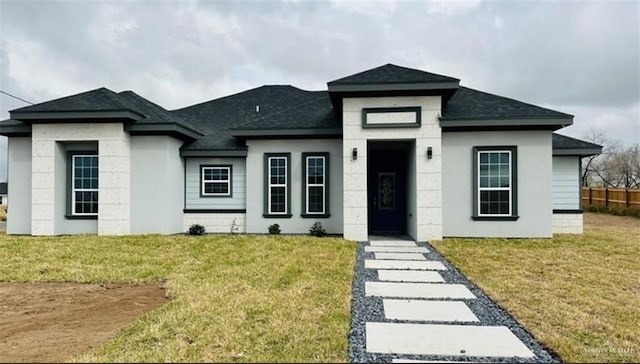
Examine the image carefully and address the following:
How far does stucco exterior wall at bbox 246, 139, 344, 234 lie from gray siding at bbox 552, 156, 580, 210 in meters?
7.24

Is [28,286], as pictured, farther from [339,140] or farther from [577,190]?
[577,190]

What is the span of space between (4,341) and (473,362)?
470cm

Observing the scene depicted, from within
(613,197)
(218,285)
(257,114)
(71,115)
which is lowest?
(218,285)

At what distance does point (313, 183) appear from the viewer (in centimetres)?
1322

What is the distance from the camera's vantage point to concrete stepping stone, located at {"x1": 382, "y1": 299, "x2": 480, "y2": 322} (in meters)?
4.94

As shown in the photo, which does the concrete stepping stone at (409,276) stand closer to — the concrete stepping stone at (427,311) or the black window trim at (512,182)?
the concrete stepping stone at (427,311)

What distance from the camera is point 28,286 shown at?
22.4ft

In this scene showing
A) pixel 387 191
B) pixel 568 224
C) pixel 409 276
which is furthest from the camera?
pixel 387 191

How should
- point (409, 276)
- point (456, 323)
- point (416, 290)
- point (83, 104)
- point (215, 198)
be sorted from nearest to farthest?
point (456, 323) → point (416, 290) → point (409, 276) → point (83, 104) → point (215, 198)

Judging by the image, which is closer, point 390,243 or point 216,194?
point 390,243

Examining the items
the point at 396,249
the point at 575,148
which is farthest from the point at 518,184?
the point at 396,249

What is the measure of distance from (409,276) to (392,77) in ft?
20.3

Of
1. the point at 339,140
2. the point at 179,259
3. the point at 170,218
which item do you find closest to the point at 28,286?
the point at 179,259

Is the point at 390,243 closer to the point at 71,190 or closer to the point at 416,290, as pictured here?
the point at 416,290
